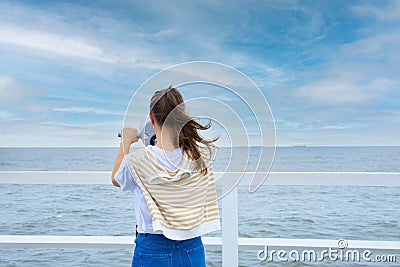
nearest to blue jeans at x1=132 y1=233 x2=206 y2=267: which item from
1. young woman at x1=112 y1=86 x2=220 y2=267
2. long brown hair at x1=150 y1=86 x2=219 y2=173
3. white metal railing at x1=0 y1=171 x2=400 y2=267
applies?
young woman at x1=112 y1=86 x2=220 y2=267

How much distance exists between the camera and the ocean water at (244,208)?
4969 mm

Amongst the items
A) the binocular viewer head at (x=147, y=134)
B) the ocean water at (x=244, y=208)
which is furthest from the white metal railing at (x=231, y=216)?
the binocular viewer head at (x=147, y=134)

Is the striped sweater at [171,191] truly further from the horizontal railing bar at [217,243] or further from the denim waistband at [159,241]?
the horizontal railing bar at [217,243]

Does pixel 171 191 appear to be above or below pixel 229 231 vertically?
above

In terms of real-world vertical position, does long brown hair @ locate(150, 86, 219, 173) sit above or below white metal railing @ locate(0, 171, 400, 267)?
above

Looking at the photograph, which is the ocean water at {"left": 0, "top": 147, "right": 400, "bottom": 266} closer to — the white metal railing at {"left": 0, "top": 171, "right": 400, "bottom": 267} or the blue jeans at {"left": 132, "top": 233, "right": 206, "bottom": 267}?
the blue jeans at {"left": 132, "top": 233, "right": 206, "bottom": 267}

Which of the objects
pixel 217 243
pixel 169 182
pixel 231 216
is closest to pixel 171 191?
pixel 169 182

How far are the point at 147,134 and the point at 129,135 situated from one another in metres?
0.07

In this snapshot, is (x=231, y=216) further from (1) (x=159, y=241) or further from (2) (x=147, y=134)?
(2) (x=147, y=134)

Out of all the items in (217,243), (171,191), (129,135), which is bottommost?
(217,243)

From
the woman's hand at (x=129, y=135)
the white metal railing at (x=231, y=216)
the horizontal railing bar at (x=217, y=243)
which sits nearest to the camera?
the woman's hand at (x=129, y=135)

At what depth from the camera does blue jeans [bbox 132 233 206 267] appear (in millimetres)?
1333

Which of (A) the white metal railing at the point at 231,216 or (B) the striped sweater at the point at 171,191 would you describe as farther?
(A) the white metal railing at the point at 231,216

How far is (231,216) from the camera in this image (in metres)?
2.01
